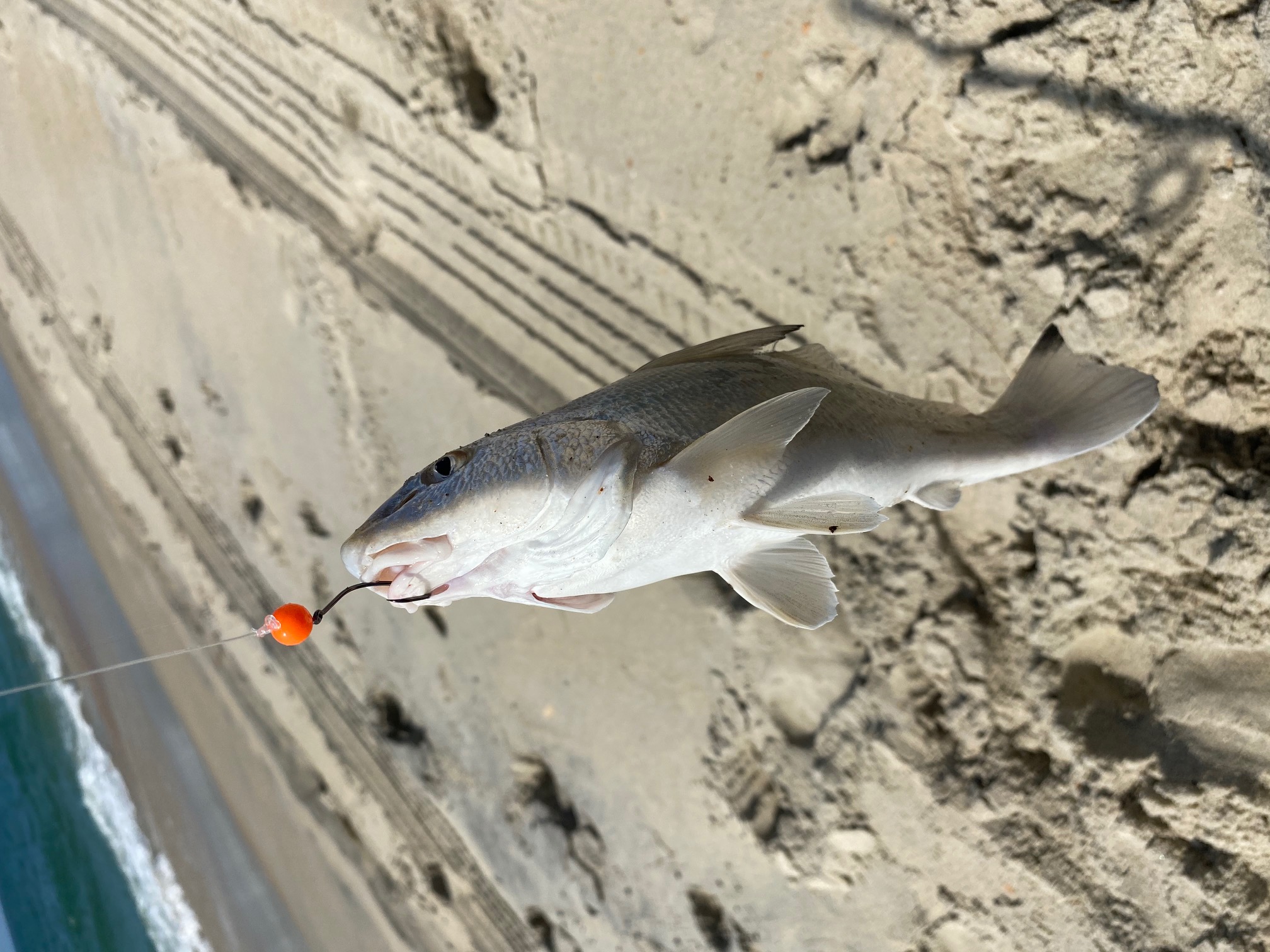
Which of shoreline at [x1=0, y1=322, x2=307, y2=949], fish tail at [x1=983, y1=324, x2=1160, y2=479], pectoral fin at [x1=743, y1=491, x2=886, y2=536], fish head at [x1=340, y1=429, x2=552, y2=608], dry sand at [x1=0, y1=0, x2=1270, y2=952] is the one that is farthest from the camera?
shoreline at [x1=0, y1=322, x2=307, y2=949]

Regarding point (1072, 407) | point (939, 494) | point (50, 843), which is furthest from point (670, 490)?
point (50, 843)

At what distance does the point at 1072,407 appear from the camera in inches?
88.6

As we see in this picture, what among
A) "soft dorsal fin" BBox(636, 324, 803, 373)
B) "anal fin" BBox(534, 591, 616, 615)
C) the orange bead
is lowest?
the orange bead

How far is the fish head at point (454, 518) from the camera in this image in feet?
5.02

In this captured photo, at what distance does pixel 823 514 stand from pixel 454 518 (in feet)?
2.47

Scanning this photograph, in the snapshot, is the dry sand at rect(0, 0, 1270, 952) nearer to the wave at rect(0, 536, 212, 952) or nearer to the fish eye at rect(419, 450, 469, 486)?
the wave at rect(0, 536, 212, 952)

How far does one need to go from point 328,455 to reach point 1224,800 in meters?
4.28

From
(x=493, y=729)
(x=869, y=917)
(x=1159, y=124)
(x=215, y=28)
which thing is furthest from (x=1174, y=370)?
(x=215, y=28)

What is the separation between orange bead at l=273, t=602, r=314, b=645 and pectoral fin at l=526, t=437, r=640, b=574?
682 millimetres

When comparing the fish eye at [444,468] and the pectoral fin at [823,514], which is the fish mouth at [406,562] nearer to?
the fish eye at [444,468]

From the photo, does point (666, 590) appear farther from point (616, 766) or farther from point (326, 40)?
point (326, 40)

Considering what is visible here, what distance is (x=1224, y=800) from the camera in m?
2.58

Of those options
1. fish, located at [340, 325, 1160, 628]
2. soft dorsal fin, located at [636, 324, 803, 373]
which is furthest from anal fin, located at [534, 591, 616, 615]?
soft dorsal fin, located at [636, 324, 803, 373]

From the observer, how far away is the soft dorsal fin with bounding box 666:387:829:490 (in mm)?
1576
